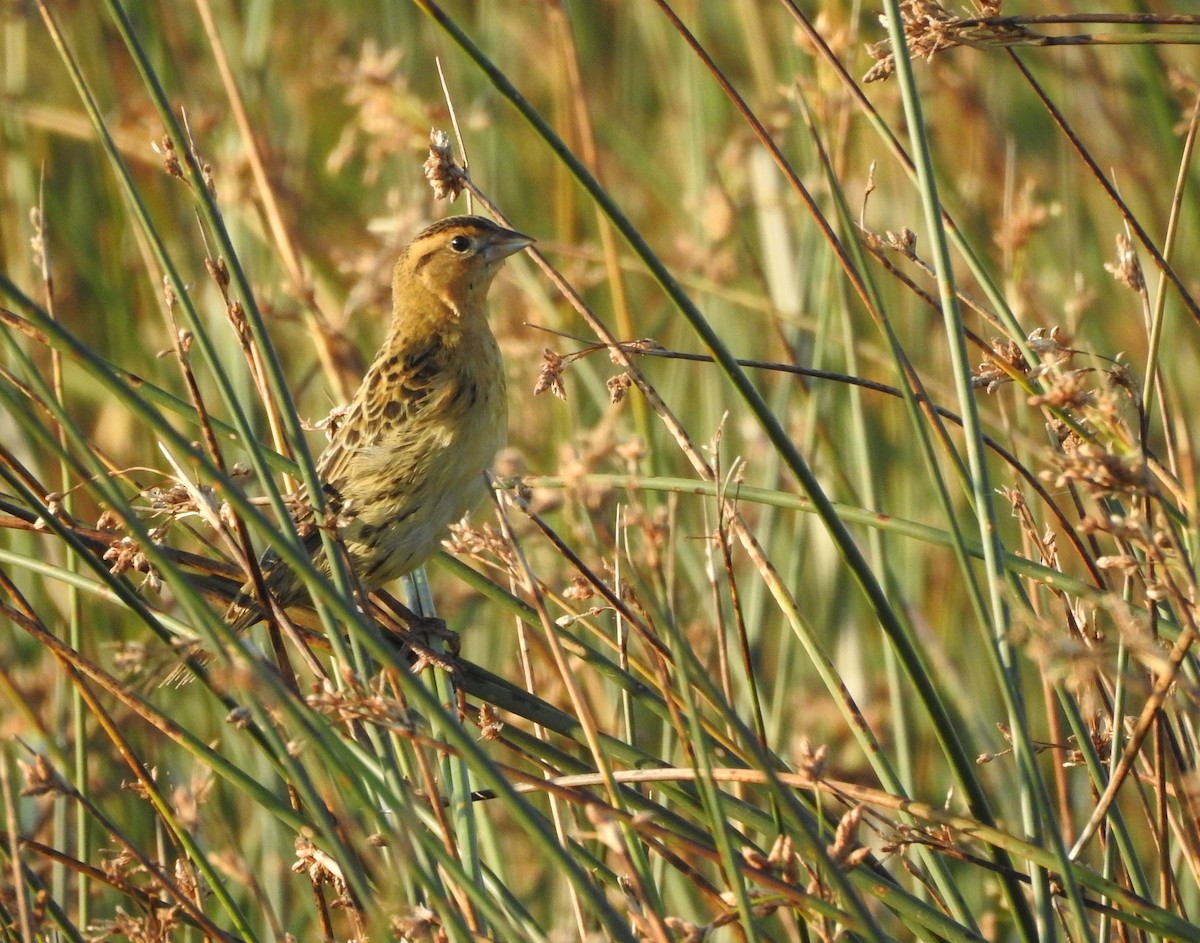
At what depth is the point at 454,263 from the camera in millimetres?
3898

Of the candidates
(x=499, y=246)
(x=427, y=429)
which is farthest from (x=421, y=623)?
(x=499, y=246)

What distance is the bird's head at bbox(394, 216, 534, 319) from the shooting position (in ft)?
12.5

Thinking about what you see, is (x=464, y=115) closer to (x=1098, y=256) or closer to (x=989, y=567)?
(x=1098, y=256)

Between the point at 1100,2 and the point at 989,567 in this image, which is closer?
the point at 989,567

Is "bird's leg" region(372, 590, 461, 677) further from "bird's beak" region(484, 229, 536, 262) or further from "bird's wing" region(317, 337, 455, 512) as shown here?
"bird's beak" region(484, 229, 536, 262)

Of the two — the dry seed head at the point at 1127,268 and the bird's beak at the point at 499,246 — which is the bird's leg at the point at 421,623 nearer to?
the bird's beak at the point at 499,246

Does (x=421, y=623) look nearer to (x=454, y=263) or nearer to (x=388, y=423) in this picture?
(x=388, y=423)

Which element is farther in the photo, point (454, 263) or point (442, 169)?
point (454, 263)

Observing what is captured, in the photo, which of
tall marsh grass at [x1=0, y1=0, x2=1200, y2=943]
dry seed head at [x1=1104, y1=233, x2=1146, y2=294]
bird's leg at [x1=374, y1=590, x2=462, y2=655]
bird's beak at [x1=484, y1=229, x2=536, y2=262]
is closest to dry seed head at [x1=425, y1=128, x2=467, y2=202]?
tall marsh grass at [x1=0, y1=0, x2=1200, y2=943]

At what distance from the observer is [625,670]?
2.44 metres

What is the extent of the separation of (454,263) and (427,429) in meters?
0.50

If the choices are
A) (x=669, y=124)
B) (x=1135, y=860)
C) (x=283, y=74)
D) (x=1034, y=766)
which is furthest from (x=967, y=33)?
(x=283, y=74)

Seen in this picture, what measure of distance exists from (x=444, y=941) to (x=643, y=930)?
1.12 ft

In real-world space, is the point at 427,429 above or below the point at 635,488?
above
